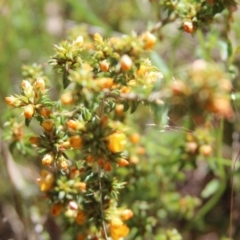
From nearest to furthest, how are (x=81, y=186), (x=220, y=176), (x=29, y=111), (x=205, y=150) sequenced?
(x=29, y=111), (x=81, y=186), (x=205, y=150), (x=220, y=176)

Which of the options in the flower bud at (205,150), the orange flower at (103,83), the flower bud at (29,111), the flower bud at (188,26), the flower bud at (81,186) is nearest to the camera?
the orange flower at (103,83)

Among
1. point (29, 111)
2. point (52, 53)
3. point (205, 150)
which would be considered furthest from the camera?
point (52, 53)

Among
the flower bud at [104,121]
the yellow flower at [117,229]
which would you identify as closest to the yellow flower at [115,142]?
the flower bud at [104,121]

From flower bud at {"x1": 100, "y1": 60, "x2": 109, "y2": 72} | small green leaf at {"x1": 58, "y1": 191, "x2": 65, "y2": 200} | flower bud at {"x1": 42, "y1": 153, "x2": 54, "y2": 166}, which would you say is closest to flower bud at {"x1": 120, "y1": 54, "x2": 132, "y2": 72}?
flower bud at {"x1": 100, "y1": 60, "x2": 109, "y2": 72}

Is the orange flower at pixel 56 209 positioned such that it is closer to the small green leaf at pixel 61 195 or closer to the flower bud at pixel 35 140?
the small green leaf at pixel 61 195

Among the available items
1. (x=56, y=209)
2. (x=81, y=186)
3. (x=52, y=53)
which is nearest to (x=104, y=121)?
(x=81, y=186)

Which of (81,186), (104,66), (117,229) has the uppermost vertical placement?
(104,66)

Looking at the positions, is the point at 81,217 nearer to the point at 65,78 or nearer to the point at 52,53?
the point at 65,78

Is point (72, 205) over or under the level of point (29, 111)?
under

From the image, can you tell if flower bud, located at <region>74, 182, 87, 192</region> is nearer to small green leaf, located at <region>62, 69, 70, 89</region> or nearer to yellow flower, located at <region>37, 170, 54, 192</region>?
yellow flower, located at <region>37, 170, 54, 192</region>
